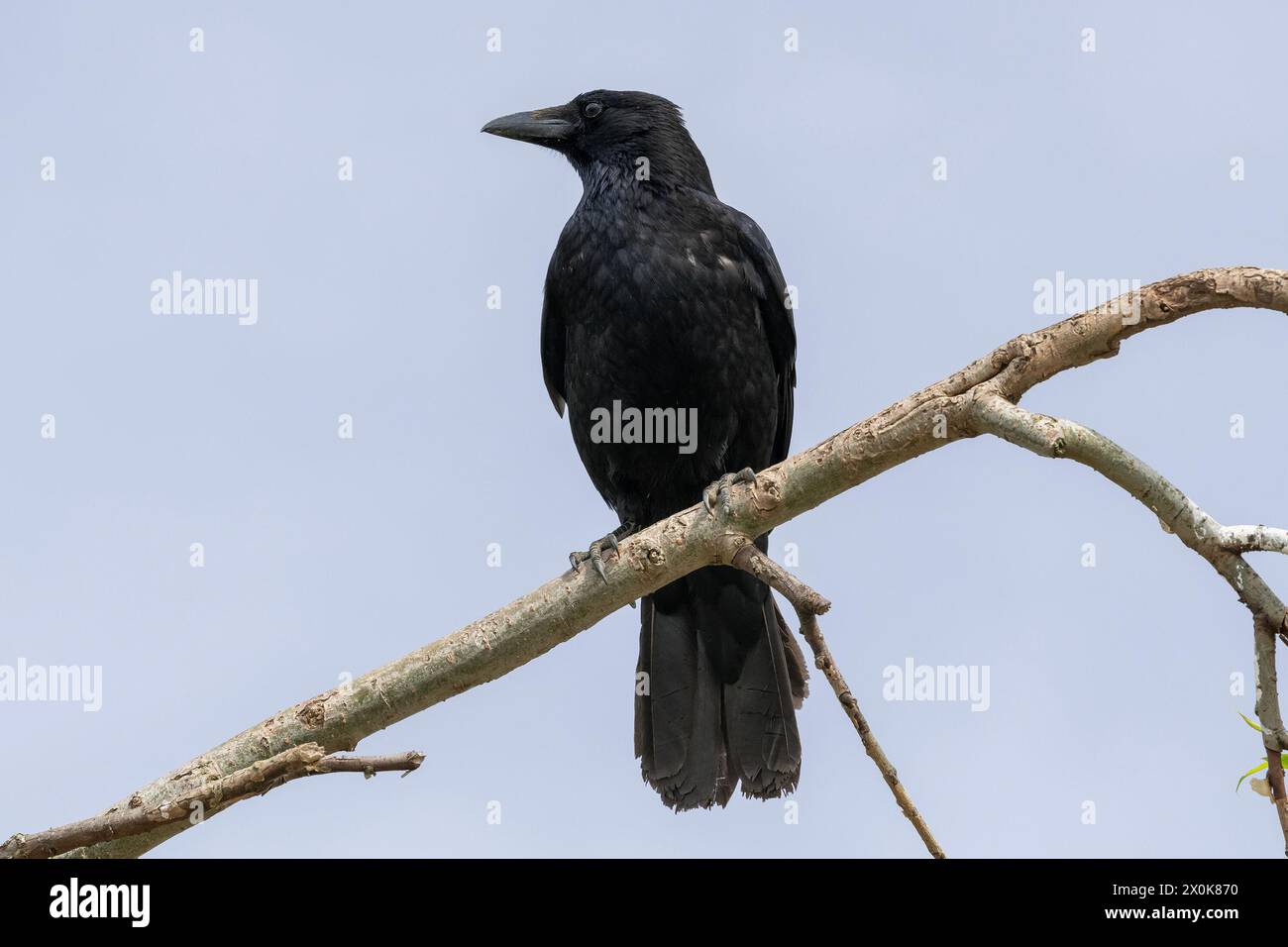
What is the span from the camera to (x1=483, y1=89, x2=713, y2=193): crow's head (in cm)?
697

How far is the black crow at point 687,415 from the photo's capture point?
629cm

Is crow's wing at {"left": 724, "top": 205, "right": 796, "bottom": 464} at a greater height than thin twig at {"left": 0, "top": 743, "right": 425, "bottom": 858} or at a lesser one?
greater

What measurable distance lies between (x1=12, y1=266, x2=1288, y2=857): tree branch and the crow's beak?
324cm

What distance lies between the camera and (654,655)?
6.60m

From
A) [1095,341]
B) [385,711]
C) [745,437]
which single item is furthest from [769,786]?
[1095,341]

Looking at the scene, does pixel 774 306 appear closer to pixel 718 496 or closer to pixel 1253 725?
pixel 718 496

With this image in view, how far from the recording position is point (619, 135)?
7164 mm

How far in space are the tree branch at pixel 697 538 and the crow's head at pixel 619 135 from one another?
2.75 meters

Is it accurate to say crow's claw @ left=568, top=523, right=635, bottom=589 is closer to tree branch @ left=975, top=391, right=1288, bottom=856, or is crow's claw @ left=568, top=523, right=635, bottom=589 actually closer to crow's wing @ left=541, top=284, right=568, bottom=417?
tree branch @ left=975, top=391, right=1288, bottom=856

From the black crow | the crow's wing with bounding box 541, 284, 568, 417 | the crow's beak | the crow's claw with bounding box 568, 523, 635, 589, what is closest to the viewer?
the crow's claw with bounding box 568, 523, 635, 589

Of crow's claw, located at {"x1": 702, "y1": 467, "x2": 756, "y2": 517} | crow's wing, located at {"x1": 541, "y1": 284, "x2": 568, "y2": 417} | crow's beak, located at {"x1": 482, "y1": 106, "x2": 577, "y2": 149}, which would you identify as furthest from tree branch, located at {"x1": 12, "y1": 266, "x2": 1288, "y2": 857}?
crow's beak, located at {"x1": 482, "y1": 106, "x2": 577, "y2": 149}

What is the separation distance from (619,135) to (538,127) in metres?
0.48

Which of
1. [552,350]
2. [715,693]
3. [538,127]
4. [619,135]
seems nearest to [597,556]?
[715,693]
